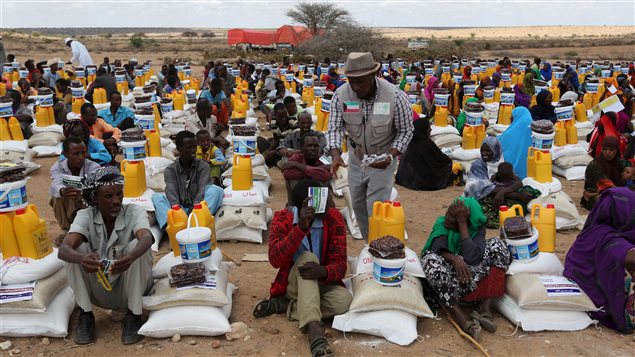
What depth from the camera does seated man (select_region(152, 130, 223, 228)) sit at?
189 inches

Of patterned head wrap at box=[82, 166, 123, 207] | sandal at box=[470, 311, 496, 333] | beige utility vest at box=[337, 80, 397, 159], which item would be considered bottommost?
sandal at box=[470, 311, 496, 333]

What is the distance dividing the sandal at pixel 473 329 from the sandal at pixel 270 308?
113cm

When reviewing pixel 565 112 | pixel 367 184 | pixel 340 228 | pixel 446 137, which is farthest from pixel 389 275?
pixel 446 137

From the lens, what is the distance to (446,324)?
352cm

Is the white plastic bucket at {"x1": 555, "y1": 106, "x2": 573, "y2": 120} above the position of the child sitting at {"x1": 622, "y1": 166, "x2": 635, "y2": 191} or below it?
above

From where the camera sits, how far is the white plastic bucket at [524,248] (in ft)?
11.8

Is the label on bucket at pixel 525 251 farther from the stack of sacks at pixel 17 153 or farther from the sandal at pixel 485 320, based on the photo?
the stack of sacks at pixel 17 153

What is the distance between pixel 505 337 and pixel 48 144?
705cm

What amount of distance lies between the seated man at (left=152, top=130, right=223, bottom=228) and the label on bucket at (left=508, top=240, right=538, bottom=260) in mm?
2610

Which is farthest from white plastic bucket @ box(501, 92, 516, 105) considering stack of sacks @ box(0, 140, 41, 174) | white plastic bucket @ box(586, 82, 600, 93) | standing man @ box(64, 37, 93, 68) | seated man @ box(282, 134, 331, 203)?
standing man @ box(64, 37, 93, 68)

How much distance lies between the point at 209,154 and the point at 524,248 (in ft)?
11.0

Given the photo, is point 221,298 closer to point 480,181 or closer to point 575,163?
point 480,181

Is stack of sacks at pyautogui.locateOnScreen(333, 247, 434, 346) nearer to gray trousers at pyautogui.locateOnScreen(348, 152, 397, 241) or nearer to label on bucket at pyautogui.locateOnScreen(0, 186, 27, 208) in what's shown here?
gray trousers at pyautogui.locateOnScreen(348, 152, 397, 241)

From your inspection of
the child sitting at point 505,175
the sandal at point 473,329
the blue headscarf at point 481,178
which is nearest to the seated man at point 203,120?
the blue headscarf at point 481,178
